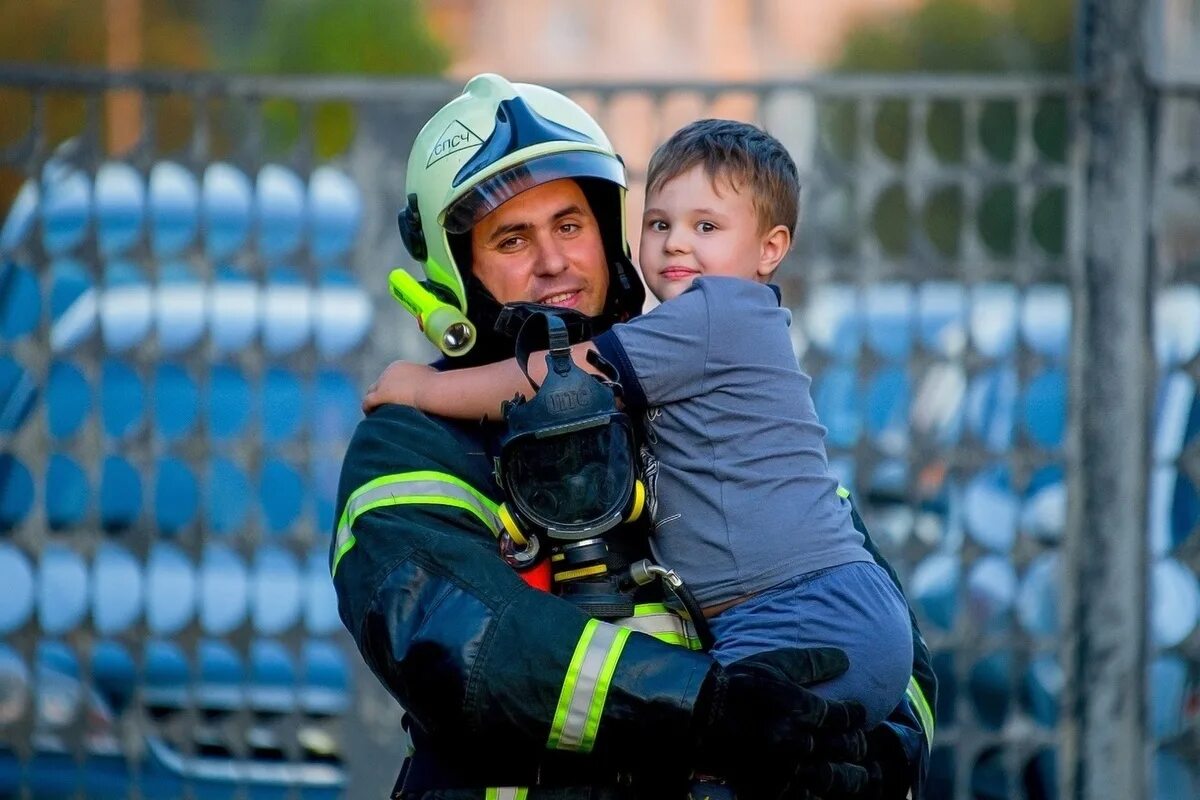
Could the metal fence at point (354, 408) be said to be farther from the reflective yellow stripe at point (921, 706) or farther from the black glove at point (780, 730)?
the black glove at point (780, 730)

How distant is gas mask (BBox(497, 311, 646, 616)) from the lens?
2.24m

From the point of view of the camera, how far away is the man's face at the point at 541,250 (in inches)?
103

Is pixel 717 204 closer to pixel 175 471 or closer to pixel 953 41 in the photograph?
pixel 175 471

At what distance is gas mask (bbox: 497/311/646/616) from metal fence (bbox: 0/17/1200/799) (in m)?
2.59

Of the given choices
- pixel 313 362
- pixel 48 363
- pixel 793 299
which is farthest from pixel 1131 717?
pixel 48 363

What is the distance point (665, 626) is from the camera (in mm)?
2375

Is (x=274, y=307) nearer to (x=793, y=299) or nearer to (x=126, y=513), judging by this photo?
(x=126, y=513)

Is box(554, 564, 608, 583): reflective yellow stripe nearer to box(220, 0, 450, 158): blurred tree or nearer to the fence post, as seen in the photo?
the fence post

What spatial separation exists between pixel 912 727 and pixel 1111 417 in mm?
2486

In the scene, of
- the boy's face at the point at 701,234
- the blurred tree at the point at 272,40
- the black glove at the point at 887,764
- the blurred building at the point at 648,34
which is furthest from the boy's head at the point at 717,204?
the blurred building at the point at 648,34

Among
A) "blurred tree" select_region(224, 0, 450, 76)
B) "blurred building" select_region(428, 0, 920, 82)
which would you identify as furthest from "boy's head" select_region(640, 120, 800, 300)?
"blurred building" select_region(428, 0, 920, 82)

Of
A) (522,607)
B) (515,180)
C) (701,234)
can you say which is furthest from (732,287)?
(522,607)

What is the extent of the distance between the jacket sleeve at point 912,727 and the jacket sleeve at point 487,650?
42cm

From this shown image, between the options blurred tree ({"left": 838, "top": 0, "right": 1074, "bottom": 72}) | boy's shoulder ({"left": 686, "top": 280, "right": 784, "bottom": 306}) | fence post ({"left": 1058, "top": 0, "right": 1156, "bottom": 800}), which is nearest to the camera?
boy's shoulder ({"left": 686, "top": 280, "right": 784, "bottom": 306})
